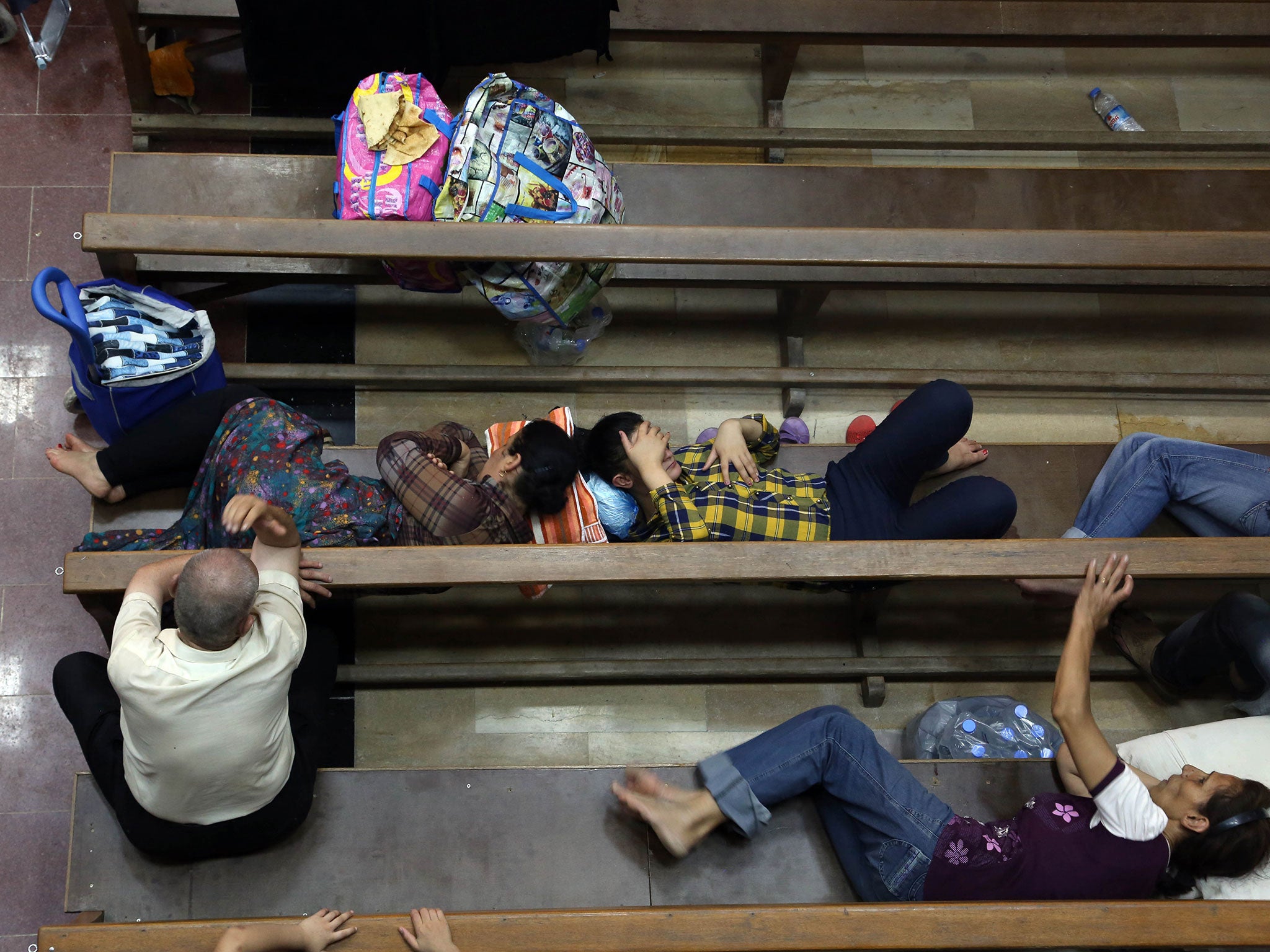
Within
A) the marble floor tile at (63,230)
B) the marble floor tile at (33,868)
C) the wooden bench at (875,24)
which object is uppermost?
the wooden bench at (875,24)

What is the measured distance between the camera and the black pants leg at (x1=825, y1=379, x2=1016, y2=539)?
2.99 meters

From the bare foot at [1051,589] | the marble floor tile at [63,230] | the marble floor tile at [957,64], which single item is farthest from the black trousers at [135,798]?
the marble floor tile at [957,64]

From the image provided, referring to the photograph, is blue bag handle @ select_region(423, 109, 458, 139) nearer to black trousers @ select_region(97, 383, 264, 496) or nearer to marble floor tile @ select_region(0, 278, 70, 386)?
black trousers @ select_region(97, 383, 264, 496)

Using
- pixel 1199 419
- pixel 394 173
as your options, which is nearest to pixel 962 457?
pixel 1199 419

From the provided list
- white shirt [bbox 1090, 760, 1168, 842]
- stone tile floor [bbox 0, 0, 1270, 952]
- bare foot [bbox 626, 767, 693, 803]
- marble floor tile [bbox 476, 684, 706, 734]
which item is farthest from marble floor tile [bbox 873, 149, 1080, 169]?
bare foot [bbox 626, 767, 693, 803]

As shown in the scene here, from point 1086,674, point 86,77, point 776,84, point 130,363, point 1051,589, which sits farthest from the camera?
point 776,84

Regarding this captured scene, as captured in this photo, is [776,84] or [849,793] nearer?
[849,793]

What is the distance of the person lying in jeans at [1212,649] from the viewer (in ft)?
9.52

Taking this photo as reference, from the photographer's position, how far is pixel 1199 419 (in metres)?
3.75

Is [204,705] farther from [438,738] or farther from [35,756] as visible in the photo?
[35,756]

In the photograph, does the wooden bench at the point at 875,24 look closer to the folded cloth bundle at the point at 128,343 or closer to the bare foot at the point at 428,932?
the folded cloth bundle at the point at 128,343

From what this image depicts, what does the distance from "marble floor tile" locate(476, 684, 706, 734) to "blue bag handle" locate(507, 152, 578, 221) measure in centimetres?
145

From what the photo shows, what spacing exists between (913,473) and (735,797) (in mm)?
1113

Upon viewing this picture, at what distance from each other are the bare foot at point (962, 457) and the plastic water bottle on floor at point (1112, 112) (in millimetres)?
1689
